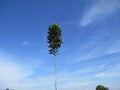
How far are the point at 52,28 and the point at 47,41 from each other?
401 centimetres

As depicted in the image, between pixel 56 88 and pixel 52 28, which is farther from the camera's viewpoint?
pixel 52 28

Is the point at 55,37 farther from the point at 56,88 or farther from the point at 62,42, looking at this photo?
the point at 56,88

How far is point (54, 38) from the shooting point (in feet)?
174

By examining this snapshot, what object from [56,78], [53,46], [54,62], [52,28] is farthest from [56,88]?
[52,28]

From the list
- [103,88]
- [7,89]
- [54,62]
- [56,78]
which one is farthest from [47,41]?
[7,89]

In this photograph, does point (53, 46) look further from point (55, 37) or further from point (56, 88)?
point (56, 88)

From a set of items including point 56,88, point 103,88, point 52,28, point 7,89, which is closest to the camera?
point 56,88

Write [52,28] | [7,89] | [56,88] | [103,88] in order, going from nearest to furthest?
[56,88] < [52,28] < [103,88] < [7,89]

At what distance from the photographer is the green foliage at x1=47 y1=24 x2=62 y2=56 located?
52594mm

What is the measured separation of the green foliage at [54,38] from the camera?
5259 cm

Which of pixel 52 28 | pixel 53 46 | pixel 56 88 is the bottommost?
pixel 56 88

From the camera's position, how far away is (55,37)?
53062mm

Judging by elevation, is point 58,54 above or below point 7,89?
below

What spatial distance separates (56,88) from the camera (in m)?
48.2
